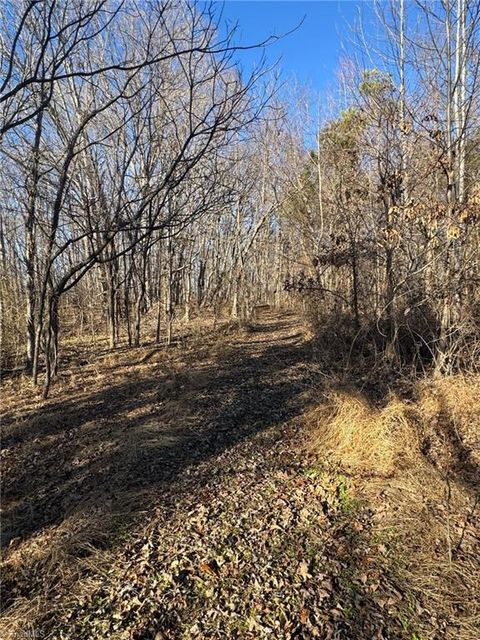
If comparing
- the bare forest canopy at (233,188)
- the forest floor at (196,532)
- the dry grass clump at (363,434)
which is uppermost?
the bare forest canopy at (233,188)

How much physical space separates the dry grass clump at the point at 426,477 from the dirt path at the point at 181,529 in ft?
0.69

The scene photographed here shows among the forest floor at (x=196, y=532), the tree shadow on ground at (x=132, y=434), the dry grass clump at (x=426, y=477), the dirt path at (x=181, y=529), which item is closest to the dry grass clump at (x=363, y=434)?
the dry grass clump at (x=426, y=477)

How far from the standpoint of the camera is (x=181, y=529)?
280cm

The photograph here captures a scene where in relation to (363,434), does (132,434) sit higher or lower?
lower

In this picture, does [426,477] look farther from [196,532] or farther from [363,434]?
[196,532]

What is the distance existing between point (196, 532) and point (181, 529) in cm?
11

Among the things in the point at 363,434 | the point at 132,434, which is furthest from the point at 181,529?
the point at 363,434

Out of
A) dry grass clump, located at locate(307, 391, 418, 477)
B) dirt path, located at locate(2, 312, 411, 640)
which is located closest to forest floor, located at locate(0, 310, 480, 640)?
dirt path, located at locate(2, 312, 411, 640)

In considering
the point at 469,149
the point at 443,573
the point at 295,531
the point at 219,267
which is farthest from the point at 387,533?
the point at 219,267

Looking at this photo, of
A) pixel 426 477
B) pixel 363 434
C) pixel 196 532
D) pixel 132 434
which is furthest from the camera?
pixel 132 434

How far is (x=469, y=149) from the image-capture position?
527 cm

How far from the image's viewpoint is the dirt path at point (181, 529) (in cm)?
213

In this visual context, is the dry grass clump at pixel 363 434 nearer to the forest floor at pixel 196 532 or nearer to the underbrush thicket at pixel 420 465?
the underbrush thicket at pixel 420 465

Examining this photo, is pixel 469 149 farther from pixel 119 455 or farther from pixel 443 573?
pixel 119 455
